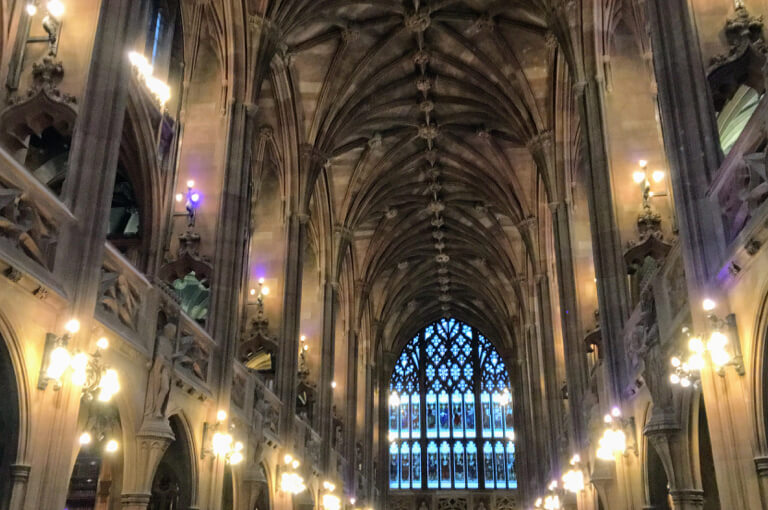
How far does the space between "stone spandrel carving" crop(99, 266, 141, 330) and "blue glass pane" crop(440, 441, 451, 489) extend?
35.7 meters

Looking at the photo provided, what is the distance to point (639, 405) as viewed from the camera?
576 inches

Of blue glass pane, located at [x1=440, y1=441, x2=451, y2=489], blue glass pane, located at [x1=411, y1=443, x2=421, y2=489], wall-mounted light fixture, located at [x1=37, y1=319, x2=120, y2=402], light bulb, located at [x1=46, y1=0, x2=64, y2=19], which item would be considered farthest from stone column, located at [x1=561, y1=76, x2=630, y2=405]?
blue glass pane, located at [x1=411, y1=443, x2=421, y2=489]

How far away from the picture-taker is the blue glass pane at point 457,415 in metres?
47.1

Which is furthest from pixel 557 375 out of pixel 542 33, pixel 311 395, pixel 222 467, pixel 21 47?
pixel 21 47

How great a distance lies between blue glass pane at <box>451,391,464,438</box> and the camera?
47062mm

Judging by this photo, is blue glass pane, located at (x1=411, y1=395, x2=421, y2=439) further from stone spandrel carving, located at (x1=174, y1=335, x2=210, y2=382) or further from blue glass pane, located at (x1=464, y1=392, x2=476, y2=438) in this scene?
stone spandrel carving, located at (x1=174, y1=335, x2=210, y2=382)

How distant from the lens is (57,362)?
9922 millimetres

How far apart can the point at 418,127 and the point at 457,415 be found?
22074 mm

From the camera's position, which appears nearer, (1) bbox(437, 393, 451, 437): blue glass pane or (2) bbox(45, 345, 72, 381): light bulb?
(2) bbox(45, 345, 72, 381): light bulb

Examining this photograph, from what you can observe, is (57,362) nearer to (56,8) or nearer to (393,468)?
(56,8)

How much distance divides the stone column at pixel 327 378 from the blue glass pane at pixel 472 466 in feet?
63.9

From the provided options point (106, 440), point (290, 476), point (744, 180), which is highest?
point (744, 180)

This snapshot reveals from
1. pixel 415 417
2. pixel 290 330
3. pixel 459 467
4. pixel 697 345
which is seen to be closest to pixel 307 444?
pixel 290 330

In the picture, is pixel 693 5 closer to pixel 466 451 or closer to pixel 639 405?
pixel 639 405
